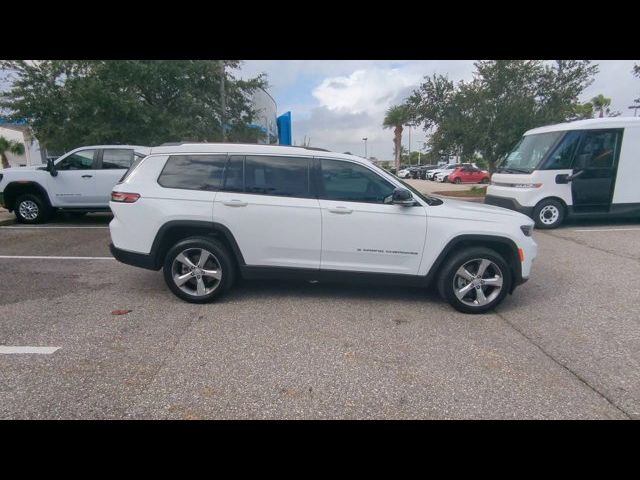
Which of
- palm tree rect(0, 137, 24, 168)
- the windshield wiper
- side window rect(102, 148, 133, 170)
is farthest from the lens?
palm tree rect(0, 137, 24, 168)

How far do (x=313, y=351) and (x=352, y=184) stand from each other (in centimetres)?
193

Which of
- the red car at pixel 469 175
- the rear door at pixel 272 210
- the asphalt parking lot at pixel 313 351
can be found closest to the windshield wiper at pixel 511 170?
the asphalt parking lot at pixel 313 351

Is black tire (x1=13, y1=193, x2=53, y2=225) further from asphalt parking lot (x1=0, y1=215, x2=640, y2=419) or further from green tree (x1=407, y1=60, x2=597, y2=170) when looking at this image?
green tree (x1=407, y1=60, x2=597, y2=170)

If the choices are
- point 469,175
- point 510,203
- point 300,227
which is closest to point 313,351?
point 300,227

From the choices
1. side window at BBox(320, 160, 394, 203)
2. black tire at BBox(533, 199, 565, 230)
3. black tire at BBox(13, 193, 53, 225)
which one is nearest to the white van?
black tire at BBox(533, 199, 565, 230)

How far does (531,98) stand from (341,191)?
1312cm

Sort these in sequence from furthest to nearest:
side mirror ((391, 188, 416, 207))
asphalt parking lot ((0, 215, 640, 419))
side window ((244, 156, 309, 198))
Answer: side window ((244, 156, 309, 198)), side mirror ((391, 188, 416, 207)), asphalt parking lot ((0, 215, 640, 419))

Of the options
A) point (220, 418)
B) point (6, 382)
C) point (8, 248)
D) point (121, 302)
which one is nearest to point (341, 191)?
point (220, 418)

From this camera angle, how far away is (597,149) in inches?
323

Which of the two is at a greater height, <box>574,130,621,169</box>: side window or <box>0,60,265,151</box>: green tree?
<box>0,60,265,151</box>: green tree

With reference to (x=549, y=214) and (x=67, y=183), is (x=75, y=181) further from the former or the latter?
(x=549, y=214)

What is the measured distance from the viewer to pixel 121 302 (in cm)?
414

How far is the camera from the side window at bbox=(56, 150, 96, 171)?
27.0ft

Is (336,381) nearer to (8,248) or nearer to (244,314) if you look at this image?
(244,314)
